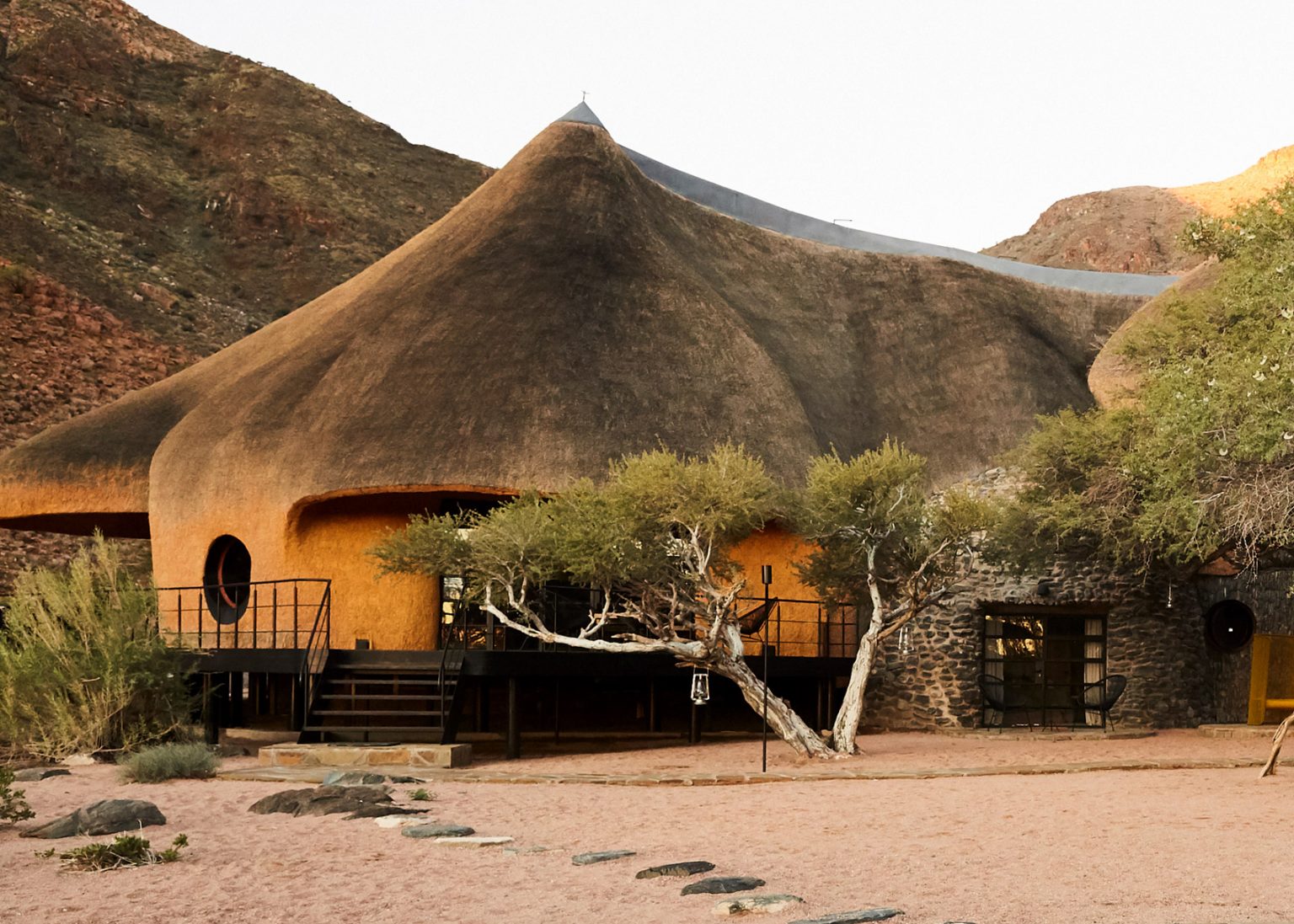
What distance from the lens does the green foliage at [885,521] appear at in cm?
1662

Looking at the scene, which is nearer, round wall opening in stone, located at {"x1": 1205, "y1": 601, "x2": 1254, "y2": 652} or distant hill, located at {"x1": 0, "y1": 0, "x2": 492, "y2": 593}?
round wall opening in stone, located at {"x1": 1205, "y1": 601, "x2": 1254, "y2": 652}

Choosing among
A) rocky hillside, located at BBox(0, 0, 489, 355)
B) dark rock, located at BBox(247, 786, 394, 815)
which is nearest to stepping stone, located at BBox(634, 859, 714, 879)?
dark rock, located at BBox(247, 786, 394, 815)

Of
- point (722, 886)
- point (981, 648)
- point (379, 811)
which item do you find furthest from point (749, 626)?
point (722, 886)

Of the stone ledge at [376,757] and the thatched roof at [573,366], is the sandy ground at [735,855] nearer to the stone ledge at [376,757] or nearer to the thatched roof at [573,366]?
the stone ledge at [376,757]

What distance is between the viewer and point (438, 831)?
35.0ft

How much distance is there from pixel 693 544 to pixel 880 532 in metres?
2.29

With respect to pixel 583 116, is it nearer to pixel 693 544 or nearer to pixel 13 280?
pixel 693 544

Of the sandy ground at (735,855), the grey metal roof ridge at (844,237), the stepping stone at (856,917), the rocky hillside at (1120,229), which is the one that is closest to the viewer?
the stepping stone at (856,917)

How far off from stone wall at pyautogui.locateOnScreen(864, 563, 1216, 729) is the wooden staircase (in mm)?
7256

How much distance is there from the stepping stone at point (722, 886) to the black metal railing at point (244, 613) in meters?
10.7

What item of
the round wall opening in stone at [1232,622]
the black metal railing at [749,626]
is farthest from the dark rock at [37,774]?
the round wall opening in stone at [1232,622]

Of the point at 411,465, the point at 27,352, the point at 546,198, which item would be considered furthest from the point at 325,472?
the point at 27,352

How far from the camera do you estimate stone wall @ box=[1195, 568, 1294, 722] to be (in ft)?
79.7

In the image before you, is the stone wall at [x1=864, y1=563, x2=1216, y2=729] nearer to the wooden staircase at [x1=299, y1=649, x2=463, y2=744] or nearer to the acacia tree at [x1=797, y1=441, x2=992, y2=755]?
the acacia tree at [x1=797, y1=441, x2=992, y2=755]
